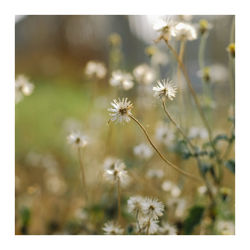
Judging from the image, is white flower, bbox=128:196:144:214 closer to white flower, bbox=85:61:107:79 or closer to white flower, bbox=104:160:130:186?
white flower, bbox=104:160:130:186

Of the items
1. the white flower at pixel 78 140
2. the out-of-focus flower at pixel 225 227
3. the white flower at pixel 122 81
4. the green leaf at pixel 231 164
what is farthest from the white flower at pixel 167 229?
the white flower at pixel 122 81

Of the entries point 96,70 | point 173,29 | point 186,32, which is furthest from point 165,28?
point 96,70

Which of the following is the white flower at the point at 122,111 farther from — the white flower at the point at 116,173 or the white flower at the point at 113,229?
the white flower at the point at 113,229

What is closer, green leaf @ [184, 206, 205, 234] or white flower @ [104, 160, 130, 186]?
white flower @ [104, 160, 130, 186]

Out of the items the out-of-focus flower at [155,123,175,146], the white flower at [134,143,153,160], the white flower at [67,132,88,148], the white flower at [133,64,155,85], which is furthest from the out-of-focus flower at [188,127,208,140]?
the white flower at [67,132,88,148]

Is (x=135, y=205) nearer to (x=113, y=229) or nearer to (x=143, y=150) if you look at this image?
(x=113, y=229)

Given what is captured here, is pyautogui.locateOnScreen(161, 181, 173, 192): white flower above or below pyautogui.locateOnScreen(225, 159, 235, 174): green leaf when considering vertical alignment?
below
